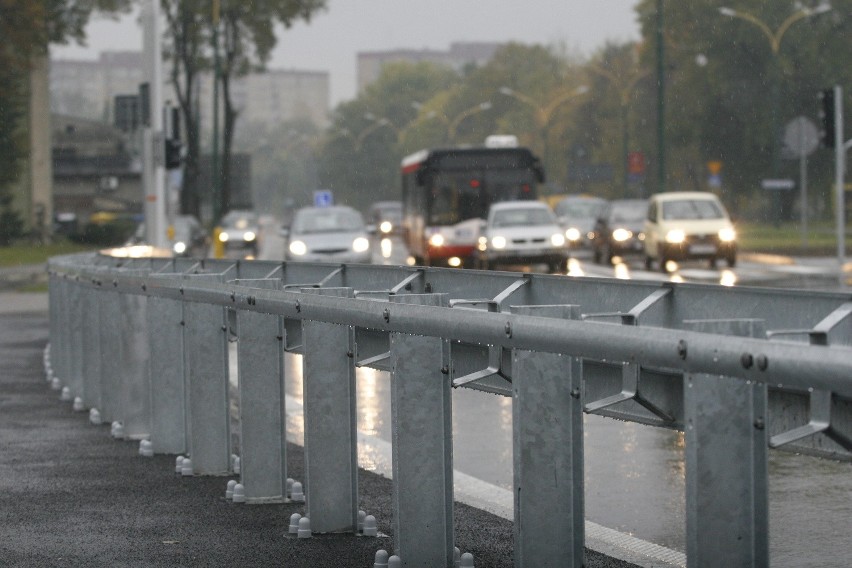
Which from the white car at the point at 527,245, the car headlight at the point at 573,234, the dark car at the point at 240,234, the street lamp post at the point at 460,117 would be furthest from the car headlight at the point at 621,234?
the street lamp post at the point at 460,117

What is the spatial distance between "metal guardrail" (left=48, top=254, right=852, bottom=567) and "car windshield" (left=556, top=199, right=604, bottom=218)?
47.9 metres

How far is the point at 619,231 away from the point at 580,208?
12.3m

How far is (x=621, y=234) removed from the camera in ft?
150

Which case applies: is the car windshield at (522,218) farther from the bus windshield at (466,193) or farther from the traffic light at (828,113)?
the traffic light at (828,113)

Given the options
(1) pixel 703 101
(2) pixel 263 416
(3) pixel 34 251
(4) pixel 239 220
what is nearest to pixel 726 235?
(4) pixel 239 220

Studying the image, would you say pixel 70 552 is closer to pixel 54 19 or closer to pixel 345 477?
pixel 345 477

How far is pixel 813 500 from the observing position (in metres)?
8.00

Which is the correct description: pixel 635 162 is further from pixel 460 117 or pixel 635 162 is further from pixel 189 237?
pixel 460 117

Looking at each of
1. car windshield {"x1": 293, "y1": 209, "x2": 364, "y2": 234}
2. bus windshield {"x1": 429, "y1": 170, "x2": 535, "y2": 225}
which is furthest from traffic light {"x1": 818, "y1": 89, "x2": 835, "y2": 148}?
car windshield {"x1": 293, "y1": 209, "x2": 364, "y2": 234}

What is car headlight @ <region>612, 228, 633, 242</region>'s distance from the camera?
150 feet

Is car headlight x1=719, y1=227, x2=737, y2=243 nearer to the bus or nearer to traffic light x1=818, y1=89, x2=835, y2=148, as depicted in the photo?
traffic light x1=818, y1=89, x2=835, y2=148

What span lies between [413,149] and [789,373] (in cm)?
15160

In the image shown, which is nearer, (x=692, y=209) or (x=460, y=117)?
(x=692, y=209)

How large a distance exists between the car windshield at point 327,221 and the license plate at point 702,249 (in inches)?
295
